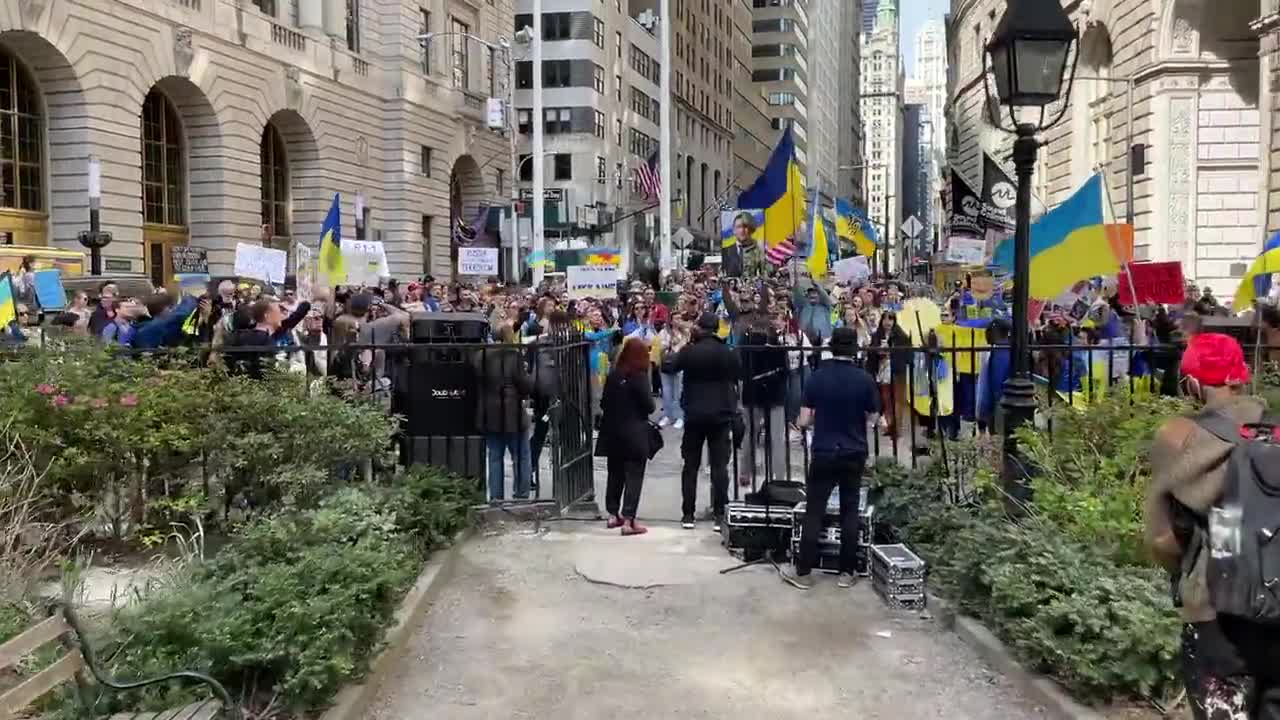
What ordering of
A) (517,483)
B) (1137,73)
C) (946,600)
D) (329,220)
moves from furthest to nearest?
(1137,73) → (329,220) → (517,483) → (946,600)

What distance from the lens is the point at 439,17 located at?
47625 millimetres

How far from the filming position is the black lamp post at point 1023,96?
754 centimetres

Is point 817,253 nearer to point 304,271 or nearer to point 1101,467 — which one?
point 304,271

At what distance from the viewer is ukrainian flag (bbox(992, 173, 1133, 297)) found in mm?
9945

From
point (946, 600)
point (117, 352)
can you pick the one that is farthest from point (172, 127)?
point (946, 600)

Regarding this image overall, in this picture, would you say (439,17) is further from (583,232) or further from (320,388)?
(320,388)

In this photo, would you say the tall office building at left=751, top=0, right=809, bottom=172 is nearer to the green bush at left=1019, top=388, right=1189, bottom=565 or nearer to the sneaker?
the green bush at left=1019, top=388, right=1189, bottom=565

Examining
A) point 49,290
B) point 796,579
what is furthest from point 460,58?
point 796,579

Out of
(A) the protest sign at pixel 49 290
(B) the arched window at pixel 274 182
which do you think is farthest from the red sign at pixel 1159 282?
(B) the arched window at pixel 274 182

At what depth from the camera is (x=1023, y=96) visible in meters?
7.61

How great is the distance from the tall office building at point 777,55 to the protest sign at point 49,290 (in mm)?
116476

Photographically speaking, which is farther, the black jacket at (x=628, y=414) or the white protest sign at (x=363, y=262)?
the white protest sign at (x=363, y=262)

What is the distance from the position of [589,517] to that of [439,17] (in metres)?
41.3

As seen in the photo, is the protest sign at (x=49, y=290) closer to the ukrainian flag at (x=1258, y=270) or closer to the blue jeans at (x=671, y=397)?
the blue jeans at (x=671, y=397)
